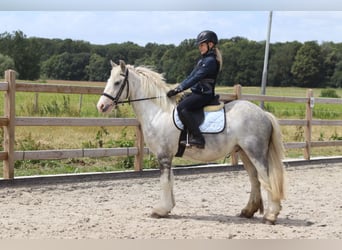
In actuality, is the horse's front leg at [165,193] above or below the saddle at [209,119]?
below

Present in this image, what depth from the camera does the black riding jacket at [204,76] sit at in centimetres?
569

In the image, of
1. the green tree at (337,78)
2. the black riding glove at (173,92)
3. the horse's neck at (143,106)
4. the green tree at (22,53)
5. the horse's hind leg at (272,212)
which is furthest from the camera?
the green tree at (22,53)

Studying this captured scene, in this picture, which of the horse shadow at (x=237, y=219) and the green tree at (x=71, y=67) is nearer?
the horse shadow at (x=237, y=219)

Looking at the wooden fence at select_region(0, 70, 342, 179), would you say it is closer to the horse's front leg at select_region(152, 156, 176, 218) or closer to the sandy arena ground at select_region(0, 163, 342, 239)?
the sandy arena ground at select_region(0, 163, 342, 239)

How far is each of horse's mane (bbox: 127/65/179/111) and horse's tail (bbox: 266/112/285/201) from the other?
1250 mm

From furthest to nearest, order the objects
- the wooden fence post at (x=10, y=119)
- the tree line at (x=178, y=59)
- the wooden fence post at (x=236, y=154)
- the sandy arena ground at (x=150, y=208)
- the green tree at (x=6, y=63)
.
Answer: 1. the green tree at (x=6, y=63)
2. the tree line at (x=178, y=59)
3. the wooden fence post at (x=236, y=154)
4. the wooden fence post at (x=10, y=119)
5. the sandy arena ground at (x=150, y=208)

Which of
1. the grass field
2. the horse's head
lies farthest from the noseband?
the grass field

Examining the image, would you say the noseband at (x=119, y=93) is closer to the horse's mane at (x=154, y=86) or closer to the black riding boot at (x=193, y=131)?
the horse's mane at (x=154, y=86)

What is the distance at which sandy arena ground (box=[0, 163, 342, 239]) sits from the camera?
5.02 meters

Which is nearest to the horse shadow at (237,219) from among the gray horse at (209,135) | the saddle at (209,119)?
the gray horse at (209,135)

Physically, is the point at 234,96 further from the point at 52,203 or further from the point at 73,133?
the point at 52,203

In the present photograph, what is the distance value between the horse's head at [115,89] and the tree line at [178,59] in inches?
26.1

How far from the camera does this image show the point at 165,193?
592cm

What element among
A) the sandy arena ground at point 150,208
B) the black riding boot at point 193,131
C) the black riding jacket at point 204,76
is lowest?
the sandy arena ground at point 150,208
